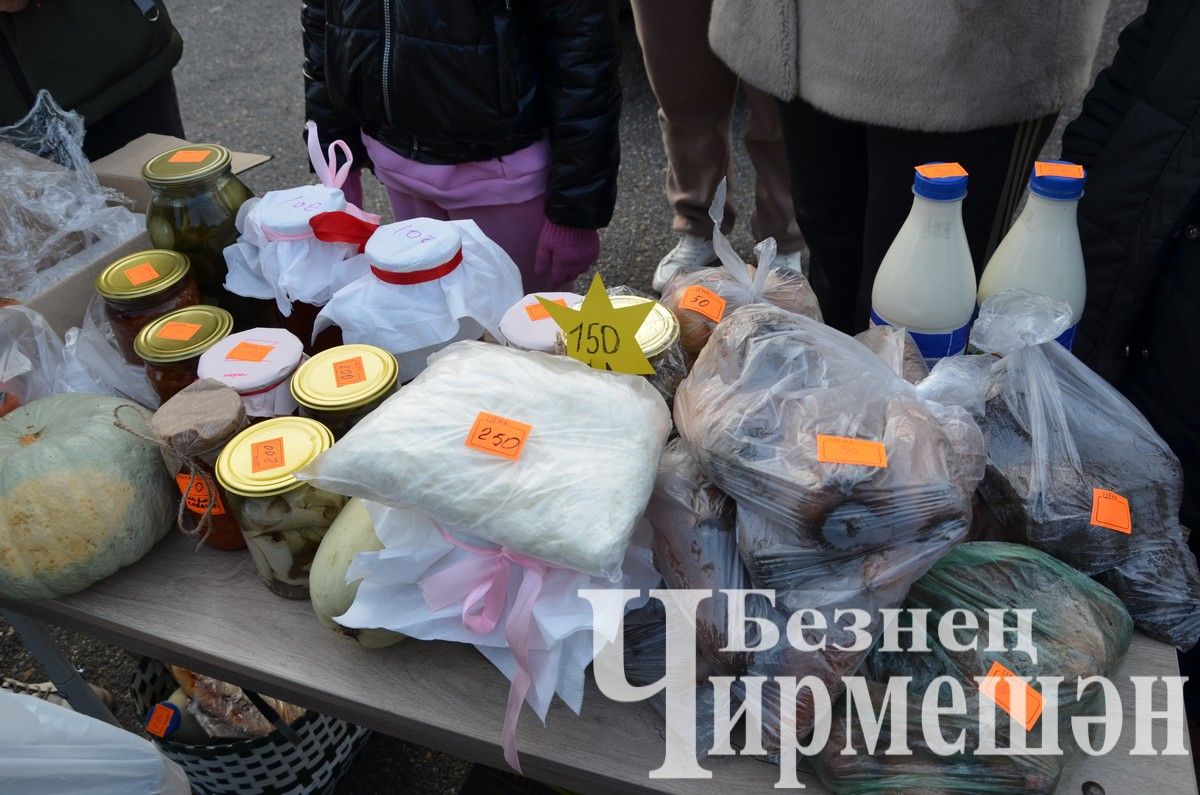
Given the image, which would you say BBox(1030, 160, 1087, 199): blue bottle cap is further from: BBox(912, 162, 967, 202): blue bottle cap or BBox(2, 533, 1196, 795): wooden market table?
BBox(2, 533, 1196, 795): wooden market table

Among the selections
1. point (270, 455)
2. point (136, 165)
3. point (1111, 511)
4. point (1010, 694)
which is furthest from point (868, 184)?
point (136, 165)

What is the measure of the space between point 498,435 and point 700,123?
6.41 feet

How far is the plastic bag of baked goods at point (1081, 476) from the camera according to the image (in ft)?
3.33

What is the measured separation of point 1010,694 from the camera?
88cm

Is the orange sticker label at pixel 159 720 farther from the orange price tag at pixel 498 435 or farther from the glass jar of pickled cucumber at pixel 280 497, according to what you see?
the orange price tag at pixel 498 435

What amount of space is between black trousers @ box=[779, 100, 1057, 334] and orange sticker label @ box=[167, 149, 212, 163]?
1.14 m

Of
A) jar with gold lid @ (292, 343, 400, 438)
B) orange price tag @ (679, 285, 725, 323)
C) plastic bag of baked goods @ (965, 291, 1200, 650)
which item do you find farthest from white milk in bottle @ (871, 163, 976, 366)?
jar with gold lid @ (292, 343, 400, 438)

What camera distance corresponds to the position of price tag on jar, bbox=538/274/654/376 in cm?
107

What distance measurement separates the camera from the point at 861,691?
946mm

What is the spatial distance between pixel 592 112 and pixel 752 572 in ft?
3.64

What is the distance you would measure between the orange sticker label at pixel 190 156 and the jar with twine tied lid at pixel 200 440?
48cm

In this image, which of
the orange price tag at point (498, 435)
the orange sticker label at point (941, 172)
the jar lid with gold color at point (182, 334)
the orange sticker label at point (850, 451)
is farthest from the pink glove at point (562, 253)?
the orange sticker label at point (850, 451)

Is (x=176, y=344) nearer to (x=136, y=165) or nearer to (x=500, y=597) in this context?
(x=500, y=597)

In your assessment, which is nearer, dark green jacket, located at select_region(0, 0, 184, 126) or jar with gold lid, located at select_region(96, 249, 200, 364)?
jar with gold lid, located at select_region(96, 249, 200, 364)
